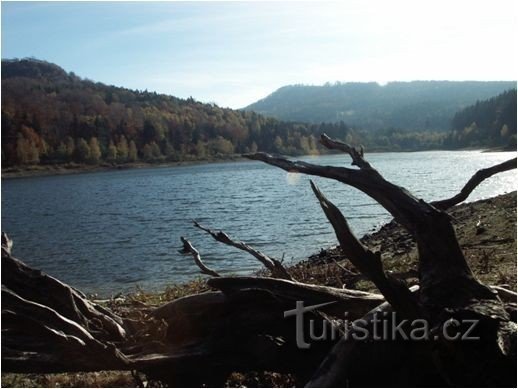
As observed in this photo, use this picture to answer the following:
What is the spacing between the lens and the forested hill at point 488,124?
5687 inches

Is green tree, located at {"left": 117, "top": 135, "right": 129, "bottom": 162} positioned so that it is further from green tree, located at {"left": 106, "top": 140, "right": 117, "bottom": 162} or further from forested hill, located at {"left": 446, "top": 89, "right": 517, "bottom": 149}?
forested hill, located at {"left": 446, "top": 89, "right": 517, "bottom": 149}

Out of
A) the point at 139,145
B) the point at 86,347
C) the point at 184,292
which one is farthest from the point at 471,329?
the point at 139,145

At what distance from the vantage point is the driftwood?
4.84m

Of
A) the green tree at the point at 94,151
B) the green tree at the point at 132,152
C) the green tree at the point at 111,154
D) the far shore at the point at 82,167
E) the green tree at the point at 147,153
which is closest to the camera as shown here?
the far shore at the point at 82,167

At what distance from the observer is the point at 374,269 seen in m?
5.02

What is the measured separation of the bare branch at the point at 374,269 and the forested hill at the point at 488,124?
138 m

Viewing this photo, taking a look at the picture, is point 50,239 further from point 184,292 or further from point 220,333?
point 220,333

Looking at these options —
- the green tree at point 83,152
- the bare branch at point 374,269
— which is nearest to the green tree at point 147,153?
the green tree at point 83,152

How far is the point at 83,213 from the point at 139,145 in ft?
423

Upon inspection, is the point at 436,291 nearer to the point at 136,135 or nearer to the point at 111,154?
the point at 111,154

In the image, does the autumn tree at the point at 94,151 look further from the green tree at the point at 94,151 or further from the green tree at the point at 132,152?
the green tree at the point at 132,152

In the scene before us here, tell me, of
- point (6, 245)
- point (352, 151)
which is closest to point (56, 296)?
point (6, 245)

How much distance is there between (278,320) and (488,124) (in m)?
180

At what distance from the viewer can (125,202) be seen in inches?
2080
